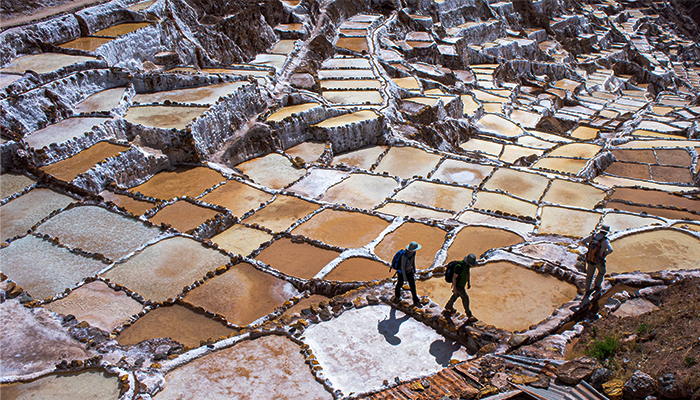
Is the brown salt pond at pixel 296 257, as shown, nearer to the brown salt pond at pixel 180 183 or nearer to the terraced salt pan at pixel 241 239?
the terraced salt pan at pixel 241 239

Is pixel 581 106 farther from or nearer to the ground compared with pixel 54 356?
nearer to the ground

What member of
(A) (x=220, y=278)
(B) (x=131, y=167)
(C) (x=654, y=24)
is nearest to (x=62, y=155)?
(B) (x=131, y=167)

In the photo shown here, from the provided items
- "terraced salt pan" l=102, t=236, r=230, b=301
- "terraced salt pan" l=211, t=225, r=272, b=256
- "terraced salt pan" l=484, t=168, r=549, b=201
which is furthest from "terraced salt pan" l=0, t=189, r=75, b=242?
"terraced salt pan" l=484, t=168, r=549, b=201

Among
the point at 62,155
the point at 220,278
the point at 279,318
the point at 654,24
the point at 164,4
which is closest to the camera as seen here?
the point at 279,318

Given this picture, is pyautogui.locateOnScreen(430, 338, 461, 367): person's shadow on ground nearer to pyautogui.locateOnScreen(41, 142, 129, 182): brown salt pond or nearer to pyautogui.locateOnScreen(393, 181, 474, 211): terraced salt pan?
pyautogui.locateOnScreen(393, 181, 474, 211): terraced salt pan

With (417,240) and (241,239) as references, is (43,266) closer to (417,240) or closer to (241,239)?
(241,239)

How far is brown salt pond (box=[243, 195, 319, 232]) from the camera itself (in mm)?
13923

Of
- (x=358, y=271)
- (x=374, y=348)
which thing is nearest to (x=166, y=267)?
(x=358, y=271)

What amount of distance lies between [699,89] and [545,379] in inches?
1726

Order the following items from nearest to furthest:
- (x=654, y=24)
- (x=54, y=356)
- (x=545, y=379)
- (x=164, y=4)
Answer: (x=545, y=379)
(x=54, y=356)
(x=164, y=4)
(x=654, y=24)

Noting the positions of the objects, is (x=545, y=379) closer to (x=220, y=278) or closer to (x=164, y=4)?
(x=220, y=278)

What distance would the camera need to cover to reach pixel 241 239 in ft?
43.7

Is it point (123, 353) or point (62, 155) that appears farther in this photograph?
point (62, 155)

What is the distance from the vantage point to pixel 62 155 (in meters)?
15.2
